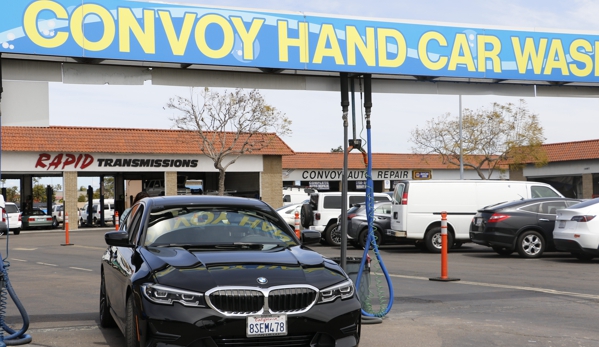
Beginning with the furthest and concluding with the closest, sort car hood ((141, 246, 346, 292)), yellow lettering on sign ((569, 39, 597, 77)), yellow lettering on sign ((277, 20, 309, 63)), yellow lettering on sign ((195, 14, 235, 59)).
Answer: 1. yellow lettering on sign ((569, 39, 597, 77))
2. yellow lettering on sign ((277, 20, 309, 63))
3. yellow lettering on sign ((195, 14, 235, 59))
4. car hood ((141, 246, 346, 292))

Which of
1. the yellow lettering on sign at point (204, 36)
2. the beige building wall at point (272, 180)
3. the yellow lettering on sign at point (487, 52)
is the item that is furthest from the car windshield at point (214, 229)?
the beige building wall at point (272, 180)

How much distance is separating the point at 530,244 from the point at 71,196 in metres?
32.7

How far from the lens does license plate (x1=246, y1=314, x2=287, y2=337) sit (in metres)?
5.55

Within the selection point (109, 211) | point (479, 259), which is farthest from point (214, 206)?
point (109, 211)

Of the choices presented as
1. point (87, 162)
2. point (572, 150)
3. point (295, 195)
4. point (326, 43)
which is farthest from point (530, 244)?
point (572, 150)

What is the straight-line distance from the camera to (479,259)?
18422mm

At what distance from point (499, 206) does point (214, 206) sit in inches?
508

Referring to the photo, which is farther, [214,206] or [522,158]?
[522,158]

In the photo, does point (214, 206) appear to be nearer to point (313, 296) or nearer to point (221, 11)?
point (313, 296)

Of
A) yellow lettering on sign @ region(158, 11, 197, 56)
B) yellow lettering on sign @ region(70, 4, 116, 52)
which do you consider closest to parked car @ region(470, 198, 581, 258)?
yellow lettering on sign @ region(158, 11, 197, 56)

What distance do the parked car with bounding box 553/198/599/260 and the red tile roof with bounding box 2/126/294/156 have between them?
34.1m

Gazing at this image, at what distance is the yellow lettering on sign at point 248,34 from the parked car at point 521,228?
36.5ft

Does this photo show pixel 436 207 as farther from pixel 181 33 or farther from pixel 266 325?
pixel 266 325

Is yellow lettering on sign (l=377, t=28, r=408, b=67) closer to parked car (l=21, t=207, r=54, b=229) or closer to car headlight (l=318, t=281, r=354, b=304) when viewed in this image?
car headlight (l=318, t=281, r=354, b=304)
